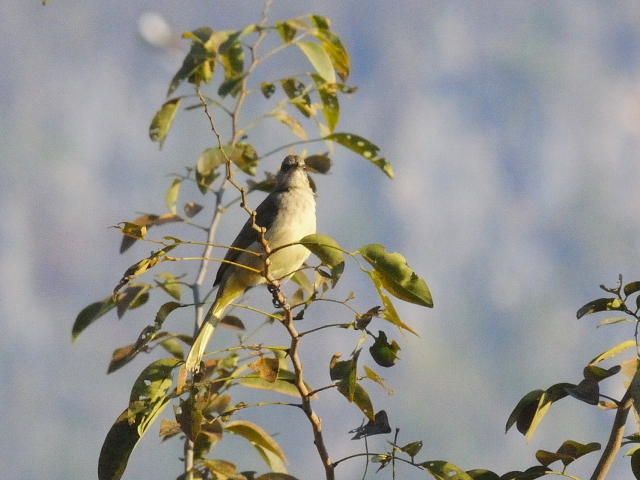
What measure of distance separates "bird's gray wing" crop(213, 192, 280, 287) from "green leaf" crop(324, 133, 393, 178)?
3.18ft

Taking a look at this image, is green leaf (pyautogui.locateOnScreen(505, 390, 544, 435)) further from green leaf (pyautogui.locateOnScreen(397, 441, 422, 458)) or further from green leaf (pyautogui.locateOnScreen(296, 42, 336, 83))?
green leaf (pyautogui.locateOnScreen(296, 42, 336, 83))

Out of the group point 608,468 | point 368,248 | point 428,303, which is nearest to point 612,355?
point 608,468

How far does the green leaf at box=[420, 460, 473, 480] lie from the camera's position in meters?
2.71

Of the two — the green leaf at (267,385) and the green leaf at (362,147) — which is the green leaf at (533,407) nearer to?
the green leaf at (267,385)

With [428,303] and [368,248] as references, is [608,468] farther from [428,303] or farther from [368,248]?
[368,248]

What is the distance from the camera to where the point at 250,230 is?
190 inches

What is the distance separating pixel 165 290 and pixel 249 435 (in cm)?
88

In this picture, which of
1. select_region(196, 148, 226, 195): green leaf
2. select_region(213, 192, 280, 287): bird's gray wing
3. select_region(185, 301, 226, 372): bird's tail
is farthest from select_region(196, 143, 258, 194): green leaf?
select_region(185, 301, 226, 372): bird's tail

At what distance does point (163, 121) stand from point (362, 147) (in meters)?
1.23

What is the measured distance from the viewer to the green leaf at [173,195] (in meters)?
4.47

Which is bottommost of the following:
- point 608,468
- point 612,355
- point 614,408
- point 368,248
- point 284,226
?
point 608,468

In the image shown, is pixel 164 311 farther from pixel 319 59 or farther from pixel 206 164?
pixel 319 59

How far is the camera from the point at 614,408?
2.62 metres

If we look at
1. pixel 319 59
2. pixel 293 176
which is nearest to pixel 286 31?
pixel 319 59
